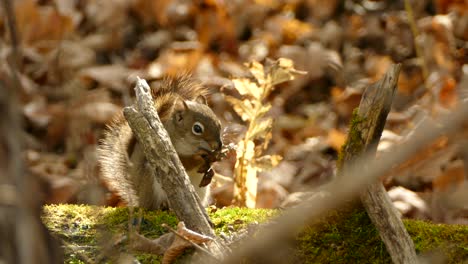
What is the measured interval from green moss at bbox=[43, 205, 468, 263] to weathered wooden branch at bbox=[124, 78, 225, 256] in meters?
0.17

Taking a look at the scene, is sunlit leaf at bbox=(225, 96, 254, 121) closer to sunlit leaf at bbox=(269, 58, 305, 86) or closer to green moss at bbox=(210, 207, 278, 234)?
sunlit leaf at bbox=(269, 58, 305, 86)

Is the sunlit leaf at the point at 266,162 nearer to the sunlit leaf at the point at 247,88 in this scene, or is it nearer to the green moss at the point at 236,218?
the sunlit leaf at the point at 247,88

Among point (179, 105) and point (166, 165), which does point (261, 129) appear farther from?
point (166, 165)

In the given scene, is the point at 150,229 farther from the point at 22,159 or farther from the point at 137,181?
the point at 22,159

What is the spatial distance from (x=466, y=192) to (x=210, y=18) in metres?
6.15

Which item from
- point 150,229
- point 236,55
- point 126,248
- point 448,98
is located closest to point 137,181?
point 150,229

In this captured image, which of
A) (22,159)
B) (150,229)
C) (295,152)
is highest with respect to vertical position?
(295,152)

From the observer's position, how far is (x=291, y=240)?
8.20 ft

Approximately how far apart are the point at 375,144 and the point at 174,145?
4.40 ft

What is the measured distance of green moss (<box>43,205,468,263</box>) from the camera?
97.3 inches

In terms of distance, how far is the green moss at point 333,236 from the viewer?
8.11 feet

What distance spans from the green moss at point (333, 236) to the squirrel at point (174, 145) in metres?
0.42

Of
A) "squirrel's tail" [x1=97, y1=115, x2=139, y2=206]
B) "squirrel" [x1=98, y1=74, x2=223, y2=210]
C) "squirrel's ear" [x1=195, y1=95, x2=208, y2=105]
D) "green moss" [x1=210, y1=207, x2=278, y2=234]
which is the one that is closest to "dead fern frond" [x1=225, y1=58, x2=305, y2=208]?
"squirrel's ear" [x1=195, y1=95, x2=208, y2=105]

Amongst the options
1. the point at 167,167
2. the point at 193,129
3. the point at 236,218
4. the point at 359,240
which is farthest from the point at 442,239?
the point at 193,129
